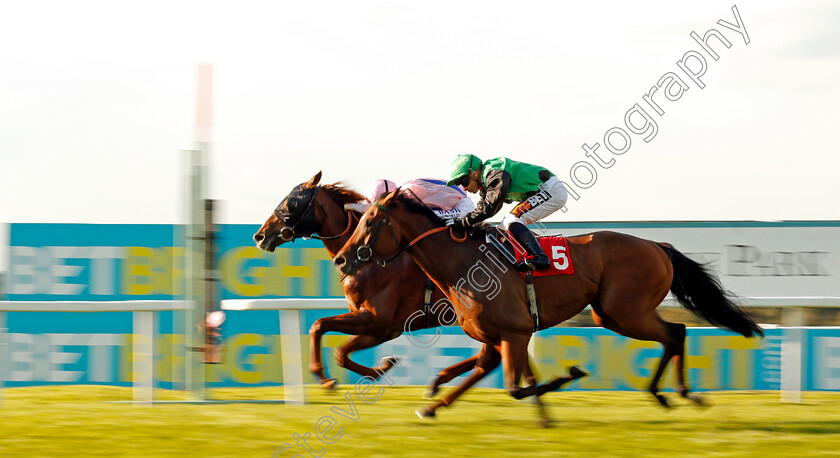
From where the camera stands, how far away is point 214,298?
20.1ft

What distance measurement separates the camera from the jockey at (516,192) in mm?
5137

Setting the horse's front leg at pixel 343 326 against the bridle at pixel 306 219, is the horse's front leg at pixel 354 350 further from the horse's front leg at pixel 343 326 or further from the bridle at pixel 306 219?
the bridle at pixel 306 219

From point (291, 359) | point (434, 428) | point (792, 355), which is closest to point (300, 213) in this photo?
point (291, 359)

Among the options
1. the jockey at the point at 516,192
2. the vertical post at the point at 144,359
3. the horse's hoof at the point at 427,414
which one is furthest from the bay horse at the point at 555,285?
the vertical post at the point at 144,359

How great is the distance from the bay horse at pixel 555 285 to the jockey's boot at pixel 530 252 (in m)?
0.08

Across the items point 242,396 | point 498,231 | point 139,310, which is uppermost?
point 498,231

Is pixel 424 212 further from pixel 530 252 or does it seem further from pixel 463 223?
pixel 530 252

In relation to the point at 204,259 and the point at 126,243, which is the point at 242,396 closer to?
the point at 204,259

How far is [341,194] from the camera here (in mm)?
6852

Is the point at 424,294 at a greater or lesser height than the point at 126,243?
lesser

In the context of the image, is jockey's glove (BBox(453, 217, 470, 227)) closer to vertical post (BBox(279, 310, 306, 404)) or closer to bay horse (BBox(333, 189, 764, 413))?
bay horse (BBox(333, 189, 764, 413))

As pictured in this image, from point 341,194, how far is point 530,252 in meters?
2.04

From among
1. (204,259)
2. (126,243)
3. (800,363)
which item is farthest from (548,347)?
(126,243)

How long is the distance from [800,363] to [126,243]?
278 inches
